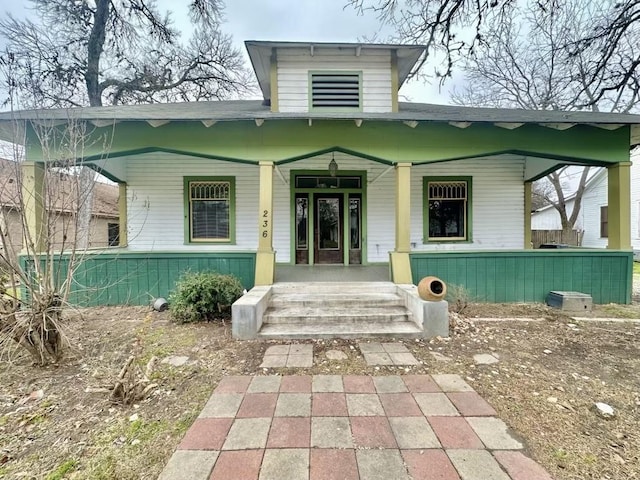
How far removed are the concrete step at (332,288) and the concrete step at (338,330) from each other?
0.89 metres

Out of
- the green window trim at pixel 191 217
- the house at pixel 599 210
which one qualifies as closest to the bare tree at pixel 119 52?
the green window trim at pixel 191 217

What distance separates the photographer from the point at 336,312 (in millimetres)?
4621

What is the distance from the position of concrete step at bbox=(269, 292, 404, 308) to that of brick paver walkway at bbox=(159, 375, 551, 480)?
1936mm

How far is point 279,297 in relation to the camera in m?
5.03

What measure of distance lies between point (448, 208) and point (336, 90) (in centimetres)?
410

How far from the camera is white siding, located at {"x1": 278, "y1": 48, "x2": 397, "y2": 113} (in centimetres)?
644

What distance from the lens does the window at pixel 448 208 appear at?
774cm

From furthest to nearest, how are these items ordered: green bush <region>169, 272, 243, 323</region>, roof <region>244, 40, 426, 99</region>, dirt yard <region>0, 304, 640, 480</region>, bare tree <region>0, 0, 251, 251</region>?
bare tree <region>0, 0, 251, 251</region>, roof <region>244, 40, 426, 99</region>, green bush <region>169, 272, 243, 323</region>, dirt yard <region>0, 304, 640, 480</region>

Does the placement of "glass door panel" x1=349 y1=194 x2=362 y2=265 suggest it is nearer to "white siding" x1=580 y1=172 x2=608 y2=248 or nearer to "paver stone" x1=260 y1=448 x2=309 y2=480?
"paver stone" x1=260 y1=448 x2=309 y2=480

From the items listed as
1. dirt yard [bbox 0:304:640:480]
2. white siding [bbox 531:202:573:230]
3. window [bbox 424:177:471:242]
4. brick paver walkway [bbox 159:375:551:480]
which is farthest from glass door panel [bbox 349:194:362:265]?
white siding [bbox 531:202:573:230]

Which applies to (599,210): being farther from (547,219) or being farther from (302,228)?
(302,228)

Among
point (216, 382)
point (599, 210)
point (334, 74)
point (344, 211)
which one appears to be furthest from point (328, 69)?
point (599, 210)

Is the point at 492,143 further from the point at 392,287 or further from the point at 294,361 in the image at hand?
the point at 294,361

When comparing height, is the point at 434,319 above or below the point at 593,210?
below
